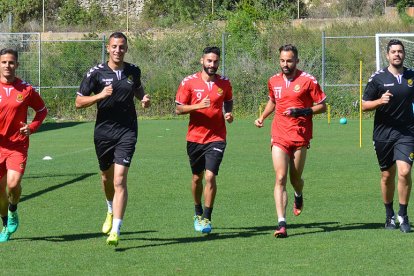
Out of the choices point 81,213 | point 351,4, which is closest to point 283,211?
point 81,213

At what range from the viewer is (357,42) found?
41.0m

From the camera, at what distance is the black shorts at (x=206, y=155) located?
37.8ft

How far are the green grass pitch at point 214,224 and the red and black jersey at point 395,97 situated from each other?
121cm

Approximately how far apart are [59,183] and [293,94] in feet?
20.9

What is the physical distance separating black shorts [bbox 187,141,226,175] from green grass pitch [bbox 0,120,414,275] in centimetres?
73

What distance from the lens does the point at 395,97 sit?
11.5m

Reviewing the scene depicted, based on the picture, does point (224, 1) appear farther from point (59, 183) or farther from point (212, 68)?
point (212, 68)

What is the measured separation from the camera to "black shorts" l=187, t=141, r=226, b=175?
11531 millimetres

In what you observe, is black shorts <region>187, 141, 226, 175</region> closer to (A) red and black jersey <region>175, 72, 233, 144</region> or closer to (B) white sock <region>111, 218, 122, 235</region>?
(A) red and black jersey <region>175, 72, 233, 144</region>

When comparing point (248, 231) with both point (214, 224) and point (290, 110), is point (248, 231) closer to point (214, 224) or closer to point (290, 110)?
point (214, 224)

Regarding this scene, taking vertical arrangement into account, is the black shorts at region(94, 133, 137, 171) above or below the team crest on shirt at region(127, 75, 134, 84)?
below

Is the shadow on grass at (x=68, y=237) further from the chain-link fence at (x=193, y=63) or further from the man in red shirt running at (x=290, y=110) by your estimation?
the chain-link fence at (x=193, y=63)

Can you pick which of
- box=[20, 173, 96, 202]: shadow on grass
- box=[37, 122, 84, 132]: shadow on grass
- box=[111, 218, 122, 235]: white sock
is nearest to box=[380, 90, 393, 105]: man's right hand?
box=[111, 218, 122, 235]: white sock

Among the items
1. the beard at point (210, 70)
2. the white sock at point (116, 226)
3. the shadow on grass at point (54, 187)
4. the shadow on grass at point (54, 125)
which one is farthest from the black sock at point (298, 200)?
the shadow on grass at point (54, 125)
